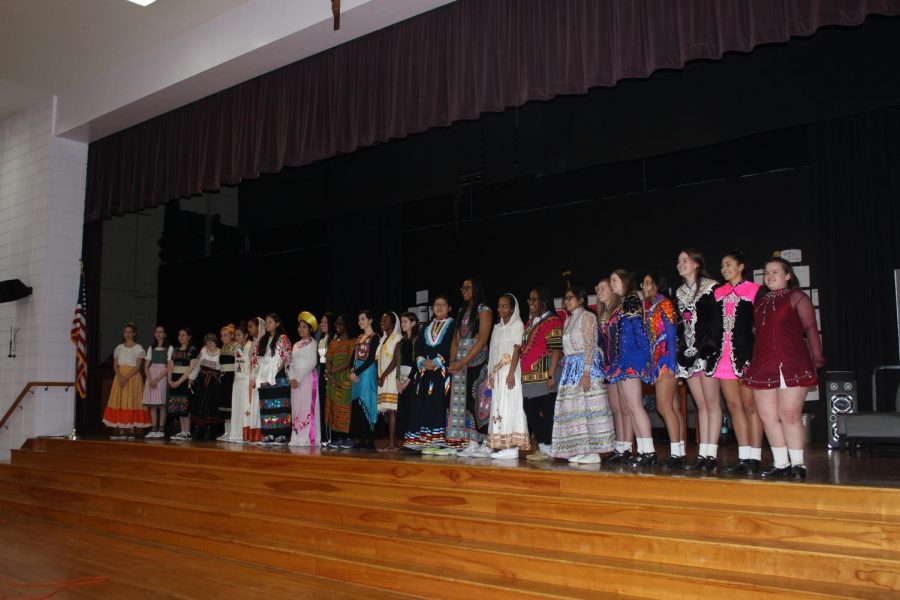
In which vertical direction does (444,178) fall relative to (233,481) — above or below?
above

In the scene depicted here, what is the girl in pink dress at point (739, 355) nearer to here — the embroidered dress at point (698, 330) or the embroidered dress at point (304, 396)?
the embroidered dress at point (698, 330)

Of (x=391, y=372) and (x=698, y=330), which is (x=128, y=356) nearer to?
(x=391, y=372)

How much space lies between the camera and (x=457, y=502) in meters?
4.85

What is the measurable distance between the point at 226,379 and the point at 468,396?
10.9 feet

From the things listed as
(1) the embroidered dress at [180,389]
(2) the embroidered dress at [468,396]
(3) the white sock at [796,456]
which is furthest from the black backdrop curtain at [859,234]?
(1) the embroidered dress at [180,389]

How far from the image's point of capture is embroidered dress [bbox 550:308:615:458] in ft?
17.5

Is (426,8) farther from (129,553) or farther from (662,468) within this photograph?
(129,553)

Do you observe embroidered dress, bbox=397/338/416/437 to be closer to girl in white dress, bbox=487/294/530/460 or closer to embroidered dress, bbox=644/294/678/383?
girl in white dress, bbox=487/294/530/460

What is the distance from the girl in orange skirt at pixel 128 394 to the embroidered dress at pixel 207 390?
83 cm

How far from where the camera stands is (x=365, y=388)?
695cm

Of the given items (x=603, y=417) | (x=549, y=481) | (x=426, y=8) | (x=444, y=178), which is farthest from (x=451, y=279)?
(x=549, y=481)

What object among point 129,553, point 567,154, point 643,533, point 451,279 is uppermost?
point 567,154

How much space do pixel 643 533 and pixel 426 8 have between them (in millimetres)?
4581

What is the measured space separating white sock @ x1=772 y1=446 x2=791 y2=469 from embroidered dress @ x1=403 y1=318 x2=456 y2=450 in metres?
2.67
